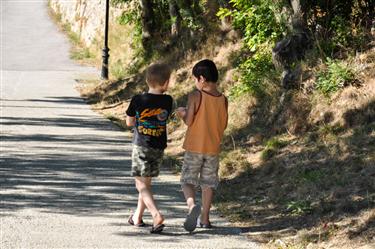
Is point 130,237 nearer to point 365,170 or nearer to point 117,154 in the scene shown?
point 365,170

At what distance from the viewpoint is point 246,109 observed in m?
→ 14.1

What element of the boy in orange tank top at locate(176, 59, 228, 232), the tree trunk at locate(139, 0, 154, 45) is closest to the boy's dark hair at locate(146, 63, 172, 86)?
the boy in orange tank top at locate(176, 59, 228, 232)

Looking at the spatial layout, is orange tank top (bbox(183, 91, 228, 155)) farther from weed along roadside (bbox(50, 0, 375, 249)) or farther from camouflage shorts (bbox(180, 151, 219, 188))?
weed along roadside (bbox(50, 0, 375, 249))

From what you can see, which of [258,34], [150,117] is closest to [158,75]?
[150,117]

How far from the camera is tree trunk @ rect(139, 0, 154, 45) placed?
26.9 meters

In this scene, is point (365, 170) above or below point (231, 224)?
above

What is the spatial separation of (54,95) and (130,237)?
18.4m

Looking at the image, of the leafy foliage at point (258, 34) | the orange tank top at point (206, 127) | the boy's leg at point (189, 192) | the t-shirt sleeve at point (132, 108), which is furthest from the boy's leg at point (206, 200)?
the leafy foliage at point (258, 34)

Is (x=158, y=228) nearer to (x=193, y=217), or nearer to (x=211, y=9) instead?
(x=193, y=217)

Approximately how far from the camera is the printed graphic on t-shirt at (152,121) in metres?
8.05

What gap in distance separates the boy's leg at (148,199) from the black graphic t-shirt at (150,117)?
0.39m

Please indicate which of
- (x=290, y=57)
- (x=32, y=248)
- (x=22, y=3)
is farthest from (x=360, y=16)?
(x=22, y=3)

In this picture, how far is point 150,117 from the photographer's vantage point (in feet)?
26.5

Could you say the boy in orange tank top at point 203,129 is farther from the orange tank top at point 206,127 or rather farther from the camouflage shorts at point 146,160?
the camouflage shorts at point 146,160
